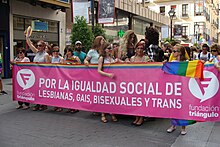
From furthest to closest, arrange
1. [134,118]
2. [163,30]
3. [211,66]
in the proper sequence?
[163,30]
[134,118]
[211,66]

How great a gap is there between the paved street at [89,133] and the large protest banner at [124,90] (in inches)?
14.7

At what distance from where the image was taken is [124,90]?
606cm

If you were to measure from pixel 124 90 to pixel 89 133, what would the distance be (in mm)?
1166

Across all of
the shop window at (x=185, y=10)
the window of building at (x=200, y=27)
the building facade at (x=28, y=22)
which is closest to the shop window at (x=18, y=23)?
the building facade at (x=28, y=22)

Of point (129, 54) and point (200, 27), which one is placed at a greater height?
point (200, 27)

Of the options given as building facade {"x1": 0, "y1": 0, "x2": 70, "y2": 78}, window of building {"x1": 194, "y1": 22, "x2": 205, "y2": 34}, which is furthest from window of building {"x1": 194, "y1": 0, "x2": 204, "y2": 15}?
building facade {"x1": 0, "y1": 0, "x2": 70, "y2": 78}

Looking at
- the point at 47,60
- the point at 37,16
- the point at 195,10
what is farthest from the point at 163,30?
the point at 195,10

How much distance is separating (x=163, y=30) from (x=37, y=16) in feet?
53.7

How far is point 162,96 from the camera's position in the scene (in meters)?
5.61

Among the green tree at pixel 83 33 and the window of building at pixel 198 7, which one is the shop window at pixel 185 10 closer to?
the window of building at pixel 198 7

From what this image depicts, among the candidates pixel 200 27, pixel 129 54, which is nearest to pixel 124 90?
pixel 129 54

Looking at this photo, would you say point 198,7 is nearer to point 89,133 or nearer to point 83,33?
point 83,33

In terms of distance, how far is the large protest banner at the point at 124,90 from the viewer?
5.25 metres

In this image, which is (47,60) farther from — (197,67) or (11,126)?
(197,67)
